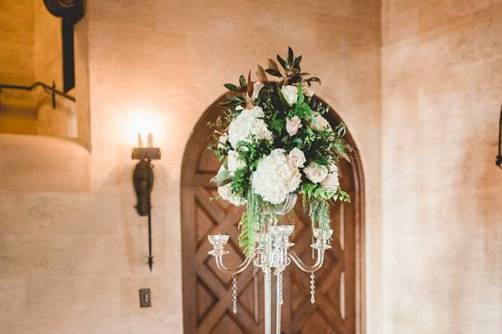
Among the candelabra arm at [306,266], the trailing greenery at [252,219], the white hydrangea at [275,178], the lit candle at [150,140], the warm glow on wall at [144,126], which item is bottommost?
the candelabra arm at [306,266]

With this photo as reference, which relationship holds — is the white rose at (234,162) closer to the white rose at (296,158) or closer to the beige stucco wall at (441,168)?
the white rose at (296,158)

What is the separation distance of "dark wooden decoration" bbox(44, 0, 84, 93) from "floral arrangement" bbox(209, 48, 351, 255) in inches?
56.4

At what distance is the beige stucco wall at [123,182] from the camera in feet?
8.89

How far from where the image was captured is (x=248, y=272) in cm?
333

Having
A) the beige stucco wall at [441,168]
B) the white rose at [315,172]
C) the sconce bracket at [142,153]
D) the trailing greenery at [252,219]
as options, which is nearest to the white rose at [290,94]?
the white rose at [315,172]

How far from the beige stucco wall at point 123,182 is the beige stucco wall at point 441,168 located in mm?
924

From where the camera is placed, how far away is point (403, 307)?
3.53 metres

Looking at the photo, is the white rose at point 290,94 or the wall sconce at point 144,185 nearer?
the white rose at point 290,94

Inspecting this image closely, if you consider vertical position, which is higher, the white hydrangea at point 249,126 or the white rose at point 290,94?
the white rose at point 290,94

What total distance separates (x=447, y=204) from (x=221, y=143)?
1909 mm

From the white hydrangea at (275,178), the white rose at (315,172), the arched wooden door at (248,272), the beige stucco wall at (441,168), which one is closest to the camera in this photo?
the white hydrangea at (275,178)

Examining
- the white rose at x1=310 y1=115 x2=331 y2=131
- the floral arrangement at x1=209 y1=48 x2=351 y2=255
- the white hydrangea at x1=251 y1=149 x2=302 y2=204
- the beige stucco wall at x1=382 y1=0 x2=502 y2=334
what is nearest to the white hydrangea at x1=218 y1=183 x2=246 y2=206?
the floral arrangement at x1=209 y1=48 x2=351 y2=255

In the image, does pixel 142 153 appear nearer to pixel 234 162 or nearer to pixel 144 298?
pixel 144 298

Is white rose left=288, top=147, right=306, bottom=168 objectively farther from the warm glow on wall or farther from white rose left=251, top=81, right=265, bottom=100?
the warm glow on wall
